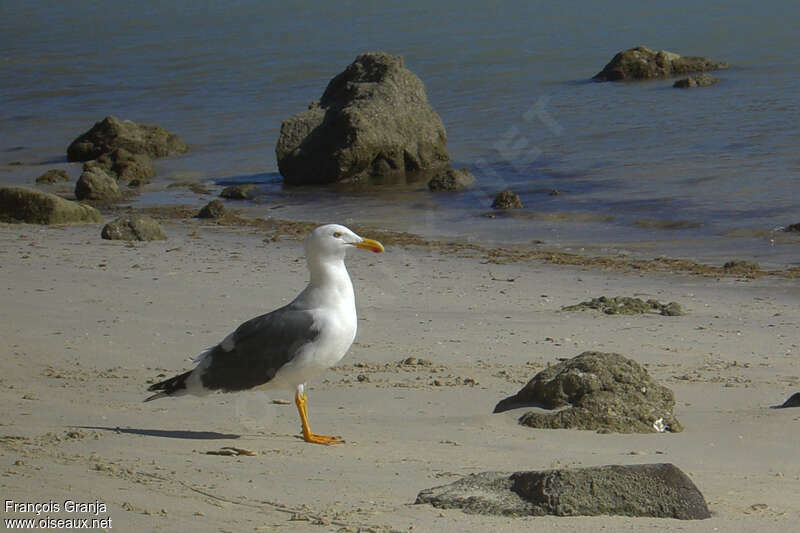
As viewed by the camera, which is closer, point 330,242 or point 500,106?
point 330,242

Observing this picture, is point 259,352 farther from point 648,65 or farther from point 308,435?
point 648,65

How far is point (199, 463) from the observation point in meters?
5.15

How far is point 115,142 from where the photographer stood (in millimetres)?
22203

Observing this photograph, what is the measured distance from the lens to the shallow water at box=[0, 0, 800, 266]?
52.0 feet

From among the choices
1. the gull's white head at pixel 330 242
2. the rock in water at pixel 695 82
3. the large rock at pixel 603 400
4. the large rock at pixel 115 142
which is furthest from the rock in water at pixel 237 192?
the rock in water at pixel 695 82

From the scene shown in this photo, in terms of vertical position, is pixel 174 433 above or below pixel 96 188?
above

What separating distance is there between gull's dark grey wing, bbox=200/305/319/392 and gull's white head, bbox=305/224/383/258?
337 mm

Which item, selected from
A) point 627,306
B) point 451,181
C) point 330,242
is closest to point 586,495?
point 330,242

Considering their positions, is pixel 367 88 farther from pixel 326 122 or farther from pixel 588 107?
pixel 588 107

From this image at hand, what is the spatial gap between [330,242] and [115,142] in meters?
17.0

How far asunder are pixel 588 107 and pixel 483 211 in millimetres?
10495

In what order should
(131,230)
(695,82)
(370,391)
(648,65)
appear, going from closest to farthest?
(370,391) → (131,230) → (695,82) → (648,65)

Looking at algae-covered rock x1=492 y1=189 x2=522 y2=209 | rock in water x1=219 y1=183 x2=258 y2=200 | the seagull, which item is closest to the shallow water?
algae-covered rock x1=492 y1=189 x2=522 y2=209

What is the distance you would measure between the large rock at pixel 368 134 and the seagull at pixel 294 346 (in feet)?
43.8
